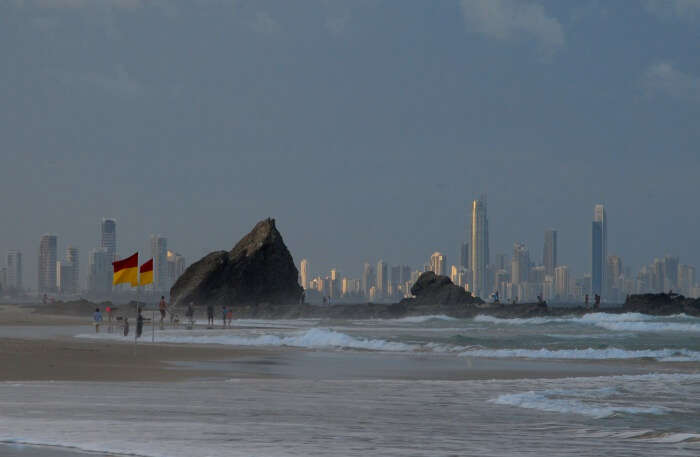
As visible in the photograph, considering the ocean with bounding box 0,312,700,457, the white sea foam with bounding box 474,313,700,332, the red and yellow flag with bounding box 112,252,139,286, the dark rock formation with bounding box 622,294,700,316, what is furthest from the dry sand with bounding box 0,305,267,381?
the dark rock formation with bounding box 622,294,700,316

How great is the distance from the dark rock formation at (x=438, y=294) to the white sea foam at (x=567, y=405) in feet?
256

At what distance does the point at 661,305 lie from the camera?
8538 centimetres

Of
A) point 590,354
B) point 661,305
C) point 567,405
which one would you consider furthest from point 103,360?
point 661,305

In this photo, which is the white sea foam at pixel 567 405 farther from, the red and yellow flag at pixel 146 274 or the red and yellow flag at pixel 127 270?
the red and yellow flag at pixel 146 274

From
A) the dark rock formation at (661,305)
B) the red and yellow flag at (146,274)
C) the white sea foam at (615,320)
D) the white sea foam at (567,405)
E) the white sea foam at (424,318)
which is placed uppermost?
the red and yellow flag at (146,274)

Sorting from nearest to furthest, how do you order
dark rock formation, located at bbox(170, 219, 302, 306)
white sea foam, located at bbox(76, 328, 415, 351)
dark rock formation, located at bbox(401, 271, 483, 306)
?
white sea foam, located at bbox(76, 328, 415, 351) → dark rock formation, located at bbox(401, 271, 483, 306) → dark rock formation, located at bbox(170, 219, 302, 306)

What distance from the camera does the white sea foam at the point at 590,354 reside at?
30.1 meters

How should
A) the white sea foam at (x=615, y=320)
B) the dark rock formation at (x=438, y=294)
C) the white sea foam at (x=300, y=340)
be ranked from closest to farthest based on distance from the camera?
the white sea foam at (x=300, y=340)
the white sea foam at (x=615, y=320)
the dark rock formation at (x=438, y=294)

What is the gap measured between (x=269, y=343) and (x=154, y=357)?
10.1 meters

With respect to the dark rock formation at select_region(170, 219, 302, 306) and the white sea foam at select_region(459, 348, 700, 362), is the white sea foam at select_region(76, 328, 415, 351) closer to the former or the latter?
the white sea foam at select_region(459, 348, 700, 362)

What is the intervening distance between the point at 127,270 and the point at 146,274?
3.30 metres

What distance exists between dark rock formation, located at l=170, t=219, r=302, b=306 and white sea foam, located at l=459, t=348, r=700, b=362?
7415 centimetres

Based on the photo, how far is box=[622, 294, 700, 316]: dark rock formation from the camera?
8288cm

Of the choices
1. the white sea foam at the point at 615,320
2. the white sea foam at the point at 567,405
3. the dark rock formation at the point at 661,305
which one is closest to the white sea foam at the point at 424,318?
the white sea foam at the point at 615,320
